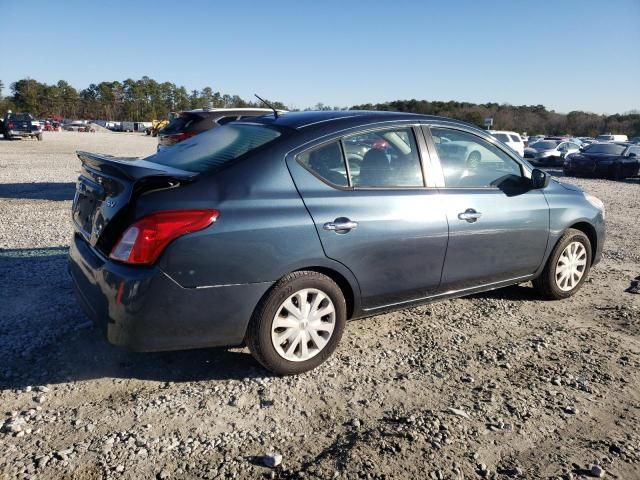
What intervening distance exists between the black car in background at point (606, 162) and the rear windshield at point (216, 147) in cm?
1881

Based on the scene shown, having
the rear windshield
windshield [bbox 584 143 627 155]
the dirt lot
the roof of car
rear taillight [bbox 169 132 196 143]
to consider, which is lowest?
the dirt lot

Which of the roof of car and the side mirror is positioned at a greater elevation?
the roof of car

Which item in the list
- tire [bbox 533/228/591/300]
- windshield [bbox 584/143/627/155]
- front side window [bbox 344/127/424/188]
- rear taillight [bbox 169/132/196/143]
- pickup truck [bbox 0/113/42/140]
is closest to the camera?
front side window [bbox 344/127/424/188]

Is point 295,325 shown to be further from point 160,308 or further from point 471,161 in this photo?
point 471,161

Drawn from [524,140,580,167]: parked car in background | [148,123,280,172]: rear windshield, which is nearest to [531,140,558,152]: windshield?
[524,140,580,167]: parked car in background

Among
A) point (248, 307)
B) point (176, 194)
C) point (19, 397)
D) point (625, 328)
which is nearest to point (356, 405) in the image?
point (248, 307)

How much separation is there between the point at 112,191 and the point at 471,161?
107 inches

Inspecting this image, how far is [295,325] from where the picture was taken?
325 centimetres

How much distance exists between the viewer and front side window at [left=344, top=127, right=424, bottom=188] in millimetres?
3545

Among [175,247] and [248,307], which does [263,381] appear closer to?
[248,307]

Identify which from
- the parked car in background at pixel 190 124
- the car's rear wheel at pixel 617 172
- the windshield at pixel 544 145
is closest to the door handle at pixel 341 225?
the parked car in background at pixel 190 124

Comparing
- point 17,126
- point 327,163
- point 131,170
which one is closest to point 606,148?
point 327,163

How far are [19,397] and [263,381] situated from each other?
4.60 ft

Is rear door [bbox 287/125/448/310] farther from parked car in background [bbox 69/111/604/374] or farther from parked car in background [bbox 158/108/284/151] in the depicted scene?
parked car in background [bbox 158/108/284/151]
